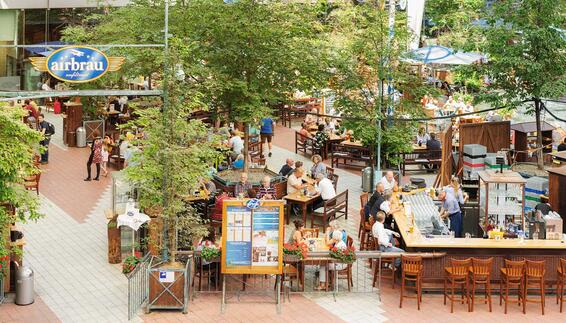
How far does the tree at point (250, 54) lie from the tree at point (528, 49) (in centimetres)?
483

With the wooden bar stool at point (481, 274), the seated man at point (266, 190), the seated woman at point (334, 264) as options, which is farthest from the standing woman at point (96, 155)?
the wooden bar stool at point (481, 274)

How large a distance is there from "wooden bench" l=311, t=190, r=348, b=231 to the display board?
430 cm

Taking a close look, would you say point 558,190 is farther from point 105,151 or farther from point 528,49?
point 105,151

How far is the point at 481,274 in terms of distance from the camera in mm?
19000

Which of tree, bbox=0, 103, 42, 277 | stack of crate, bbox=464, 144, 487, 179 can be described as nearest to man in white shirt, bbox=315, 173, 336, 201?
stack of crate, bbox=464, 144, 487, 179

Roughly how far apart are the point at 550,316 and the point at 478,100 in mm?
9664

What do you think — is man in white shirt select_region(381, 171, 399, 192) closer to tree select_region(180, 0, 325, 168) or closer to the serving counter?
tree select_region(180, 0, 325, 168)

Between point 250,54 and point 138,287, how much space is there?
361 inches

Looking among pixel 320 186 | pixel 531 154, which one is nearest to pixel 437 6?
pixel 531 154

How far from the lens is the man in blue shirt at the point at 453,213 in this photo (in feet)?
73.4

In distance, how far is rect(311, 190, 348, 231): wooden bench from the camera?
23.5 meters

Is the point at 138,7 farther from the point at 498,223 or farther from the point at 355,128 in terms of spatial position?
the point at 498,223

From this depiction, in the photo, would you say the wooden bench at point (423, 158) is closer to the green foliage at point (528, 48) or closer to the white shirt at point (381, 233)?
the green foliage at point (528, 48)

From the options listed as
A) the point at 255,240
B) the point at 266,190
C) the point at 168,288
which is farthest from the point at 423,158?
the point at 168,288
